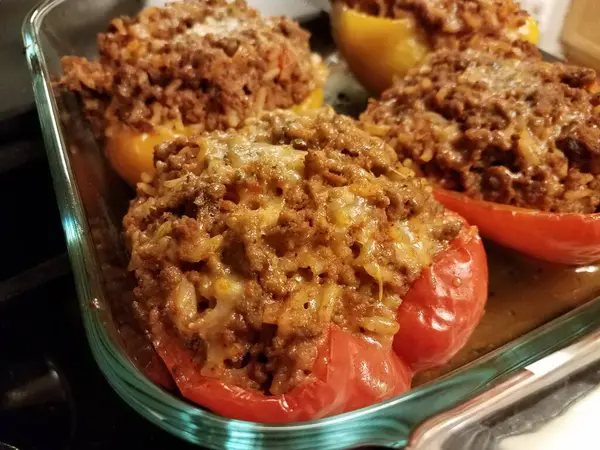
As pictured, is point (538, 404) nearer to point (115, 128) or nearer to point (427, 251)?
point (427, 251)

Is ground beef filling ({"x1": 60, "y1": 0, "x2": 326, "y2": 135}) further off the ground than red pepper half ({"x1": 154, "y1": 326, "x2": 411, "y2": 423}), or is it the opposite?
ground beef filling ({"x1": 60, "y1": 0, "x2": 326, "y2": 135})

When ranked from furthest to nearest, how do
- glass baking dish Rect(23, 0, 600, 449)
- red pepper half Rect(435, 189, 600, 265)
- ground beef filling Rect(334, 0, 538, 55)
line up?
ground beef filling Rect(334, 0, 538, 55), red pepper half Rect(435, 189, 600, 265), glass baking dish Rect(23, 0, 600, 449)

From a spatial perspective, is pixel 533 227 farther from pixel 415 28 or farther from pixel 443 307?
pixel 415 28

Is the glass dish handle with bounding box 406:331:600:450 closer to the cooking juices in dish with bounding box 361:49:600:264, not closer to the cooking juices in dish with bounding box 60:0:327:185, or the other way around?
the cooking juices in dish with bounding box 361:49:600:264

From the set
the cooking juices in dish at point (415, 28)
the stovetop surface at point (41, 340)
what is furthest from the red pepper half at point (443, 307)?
the cooking juices in dish at point (415, 28)

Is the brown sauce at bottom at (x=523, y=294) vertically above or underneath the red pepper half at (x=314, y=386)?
underneath

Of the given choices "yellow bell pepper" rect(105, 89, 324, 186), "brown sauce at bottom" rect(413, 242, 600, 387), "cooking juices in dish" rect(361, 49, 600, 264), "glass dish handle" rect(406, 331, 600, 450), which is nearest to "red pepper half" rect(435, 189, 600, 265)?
"cooking juices in dish" rect(361, 49, 600, 264)

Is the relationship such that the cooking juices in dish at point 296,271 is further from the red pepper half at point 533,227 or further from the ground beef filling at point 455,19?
the ground beef filling at point 455,19
